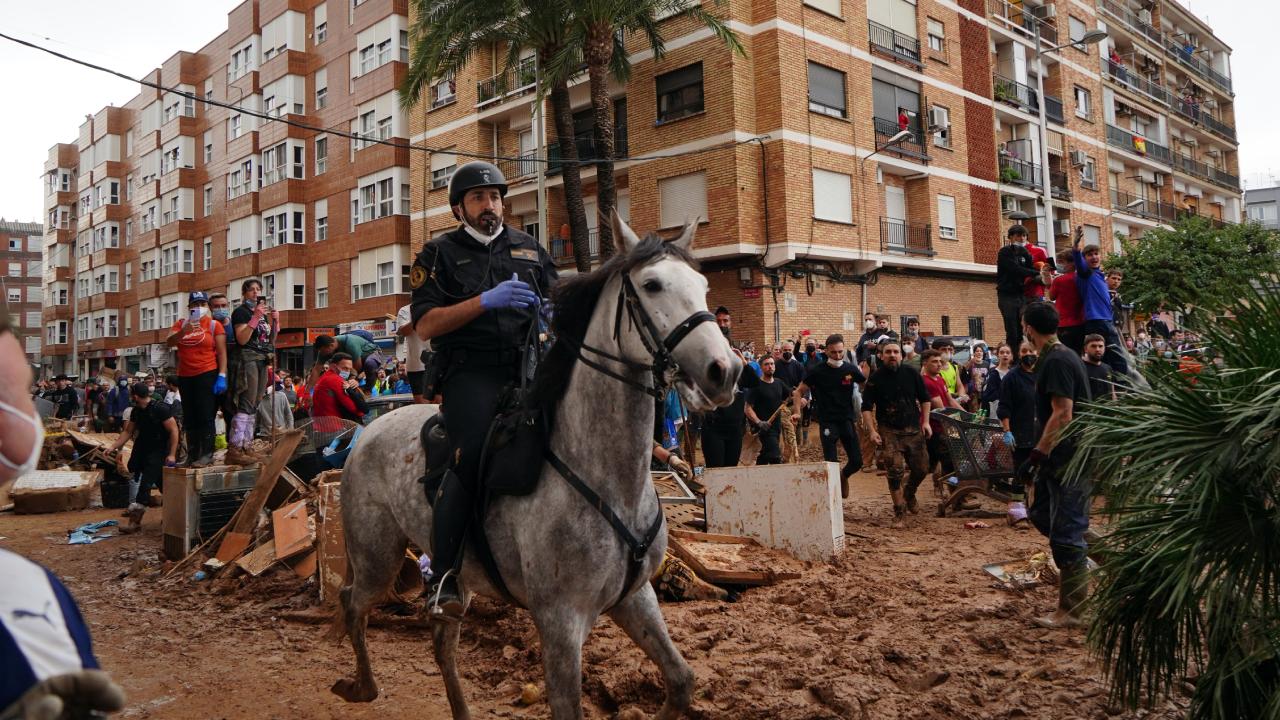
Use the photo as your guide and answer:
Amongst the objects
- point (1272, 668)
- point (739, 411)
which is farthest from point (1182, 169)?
point (1272, 668)

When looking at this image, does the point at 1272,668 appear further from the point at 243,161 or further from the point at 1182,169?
the point at 1182,169

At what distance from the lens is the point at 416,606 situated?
23.3ft

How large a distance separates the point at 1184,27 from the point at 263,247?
55.9m

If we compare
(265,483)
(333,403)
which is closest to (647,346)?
(265,483)

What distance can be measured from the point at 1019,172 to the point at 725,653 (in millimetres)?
33239

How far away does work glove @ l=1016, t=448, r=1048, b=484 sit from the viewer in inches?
227

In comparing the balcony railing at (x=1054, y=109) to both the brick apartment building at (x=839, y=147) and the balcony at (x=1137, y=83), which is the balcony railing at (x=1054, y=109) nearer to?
the brick apartment building at (x=839, y=147)

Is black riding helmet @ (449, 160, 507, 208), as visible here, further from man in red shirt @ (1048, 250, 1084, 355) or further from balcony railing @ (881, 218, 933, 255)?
balcony railing @ (881, 218, 933, 255)

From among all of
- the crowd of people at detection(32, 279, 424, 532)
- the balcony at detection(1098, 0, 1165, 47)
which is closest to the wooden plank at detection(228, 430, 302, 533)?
the crowd of people at detection(32, 279, 424, 532)

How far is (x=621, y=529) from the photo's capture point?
354cm

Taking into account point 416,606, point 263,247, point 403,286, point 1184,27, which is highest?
point 1184,27

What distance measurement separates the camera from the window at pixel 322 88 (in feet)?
129

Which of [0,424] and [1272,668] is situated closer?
[0,424]

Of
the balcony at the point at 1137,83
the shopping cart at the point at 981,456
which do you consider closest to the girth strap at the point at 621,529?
the shopping cart at the point at 981,456
